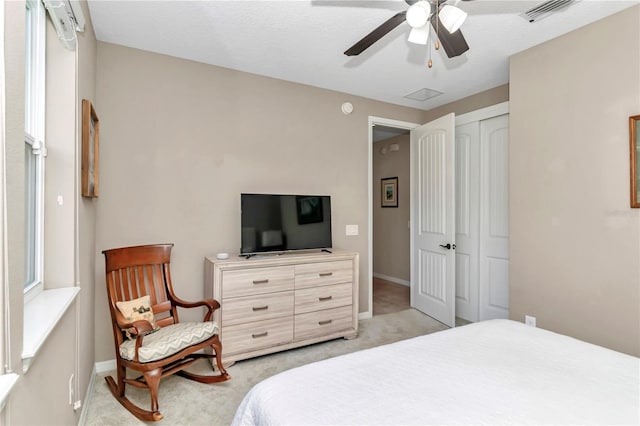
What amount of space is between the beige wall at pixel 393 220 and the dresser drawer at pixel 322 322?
8.31 feet

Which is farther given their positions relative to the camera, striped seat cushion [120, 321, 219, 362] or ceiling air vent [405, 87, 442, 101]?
ceiling air vent [405, 87, 442, 101]

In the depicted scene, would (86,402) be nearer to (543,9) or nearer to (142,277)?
(142,277)

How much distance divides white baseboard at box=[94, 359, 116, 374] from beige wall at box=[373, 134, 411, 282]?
4276 millimetres

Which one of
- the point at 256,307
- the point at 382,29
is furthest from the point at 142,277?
the point at 382,29

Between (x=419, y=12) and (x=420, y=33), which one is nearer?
(x=419, y=12)

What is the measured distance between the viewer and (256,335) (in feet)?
9.25

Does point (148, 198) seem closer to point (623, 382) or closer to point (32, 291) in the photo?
point (32, 291)

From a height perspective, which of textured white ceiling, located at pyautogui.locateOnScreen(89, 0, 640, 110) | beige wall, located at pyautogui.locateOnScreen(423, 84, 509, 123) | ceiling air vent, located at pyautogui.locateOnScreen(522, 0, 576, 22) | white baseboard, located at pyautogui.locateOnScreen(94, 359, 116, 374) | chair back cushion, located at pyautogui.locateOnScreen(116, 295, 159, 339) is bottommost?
white baseboard, located at pyautogui.locateOnScreen(94, 359, 116, 374)

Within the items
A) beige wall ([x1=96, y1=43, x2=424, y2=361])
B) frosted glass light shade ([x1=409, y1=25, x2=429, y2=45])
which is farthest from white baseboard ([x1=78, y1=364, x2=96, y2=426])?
frosted glass light shade ([x1=409, y1=25, x2=429, y2=45])

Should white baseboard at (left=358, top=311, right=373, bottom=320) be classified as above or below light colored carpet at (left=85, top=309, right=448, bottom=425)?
above

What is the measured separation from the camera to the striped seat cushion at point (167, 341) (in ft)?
6.66

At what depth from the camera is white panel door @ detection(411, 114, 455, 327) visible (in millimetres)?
3635

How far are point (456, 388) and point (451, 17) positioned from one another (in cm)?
168

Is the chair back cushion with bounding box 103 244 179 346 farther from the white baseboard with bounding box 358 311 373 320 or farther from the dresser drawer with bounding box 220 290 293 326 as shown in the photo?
the white baseboard with bounding box 358 311 373 320
